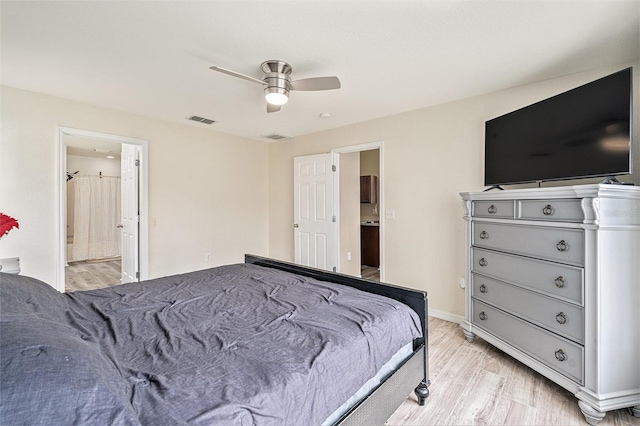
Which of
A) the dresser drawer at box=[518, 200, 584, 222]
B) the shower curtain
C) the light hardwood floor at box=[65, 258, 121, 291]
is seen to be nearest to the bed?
the dresser drawer at box=[518, 200, 584, 222]

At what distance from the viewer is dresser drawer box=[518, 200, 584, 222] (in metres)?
1.80

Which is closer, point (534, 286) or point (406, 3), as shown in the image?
point (406, 3)

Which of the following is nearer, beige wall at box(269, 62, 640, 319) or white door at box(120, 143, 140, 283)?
beige wall at box(269, 62, 640, 319)

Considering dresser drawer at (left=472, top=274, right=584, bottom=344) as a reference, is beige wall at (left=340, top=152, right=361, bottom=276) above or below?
above

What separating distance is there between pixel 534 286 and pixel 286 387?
199 centimetres

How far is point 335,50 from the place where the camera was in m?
2.11

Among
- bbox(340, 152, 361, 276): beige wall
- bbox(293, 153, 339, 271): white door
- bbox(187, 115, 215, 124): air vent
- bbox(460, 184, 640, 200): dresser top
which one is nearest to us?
bbox(460, 184, 640, 200): dresser top

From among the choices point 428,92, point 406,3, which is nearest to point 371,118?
point 428,92

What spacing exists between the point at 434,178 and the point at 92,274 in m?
6.07

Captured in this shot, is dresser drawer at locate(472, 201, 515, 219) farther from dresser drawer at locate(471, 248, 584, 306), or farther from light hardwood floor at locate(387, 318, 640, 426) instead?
light hardwood floor at locate(387, 318, 640, 426)

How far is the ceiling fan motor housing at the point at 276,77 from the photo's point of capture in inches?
88.2

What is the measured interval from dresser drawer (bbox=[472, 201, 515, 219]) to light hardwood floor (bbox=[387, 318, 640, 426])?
1.20m

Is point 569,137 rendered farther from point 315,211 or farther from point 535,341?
point 315,211

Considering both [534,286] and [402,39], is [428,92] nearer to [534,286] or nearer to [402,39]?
[402,39]
